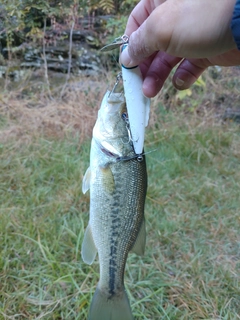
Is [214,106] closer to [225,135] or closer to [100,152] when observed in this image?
[225,135]

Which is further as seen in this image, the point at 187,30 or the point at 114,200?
the point at 114,200

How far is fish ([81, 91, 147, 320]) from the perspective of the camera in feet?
4.69

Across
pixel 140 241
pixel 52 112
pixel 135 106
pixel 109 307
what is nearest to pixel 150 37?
pixel 135 106

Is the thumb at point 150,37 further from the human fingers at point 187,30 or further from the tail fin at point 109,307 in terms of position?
the tail fin at point 109,307

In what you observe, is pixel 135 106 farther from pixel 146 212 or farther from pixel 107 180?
pixel 146 212

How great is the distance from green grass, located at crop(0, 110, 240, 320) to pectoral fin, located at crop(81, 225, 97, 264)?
0.75 meters

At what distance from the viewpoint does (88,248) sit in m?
1.52

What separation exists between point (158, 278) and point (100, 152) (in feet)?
4.21

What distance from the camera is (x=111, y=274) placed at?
1525 mm

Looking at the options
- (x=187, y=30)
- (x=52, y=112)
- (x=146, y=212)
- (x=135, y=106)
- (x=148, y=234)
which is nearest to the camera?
(x=187, y=30)

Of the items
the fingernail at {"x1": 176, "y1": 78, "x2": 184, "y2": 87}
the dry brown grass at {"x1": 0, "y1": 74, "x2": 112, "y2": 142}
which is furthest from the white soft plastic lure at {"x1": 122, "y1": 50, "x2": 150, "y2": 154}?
the dry brown grass at {"x1": 0, "y1": 74, "x2": 112, "y2": 142}

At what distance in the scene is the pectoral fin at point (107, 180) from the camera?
4.69 ft

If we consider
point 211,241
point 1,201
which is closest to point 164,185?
point 211,241

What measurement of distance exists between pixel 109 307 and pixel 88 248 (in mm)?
258
